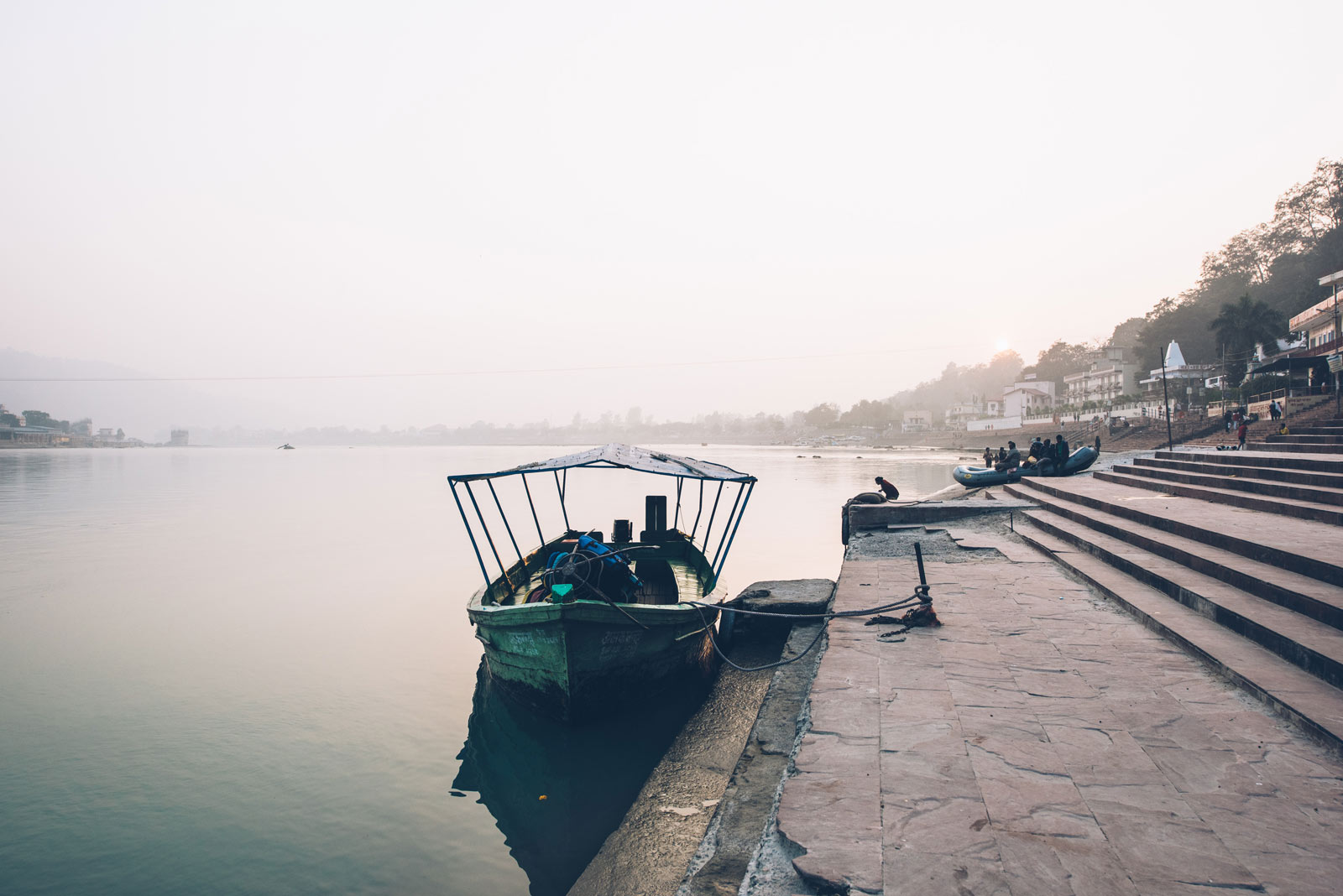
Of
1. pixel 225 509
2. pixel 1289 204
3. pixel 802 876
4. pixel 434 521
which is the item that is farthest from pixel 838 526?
pixel 1289 204

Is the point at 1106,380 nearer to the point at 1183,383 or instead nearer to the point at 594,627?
the point at 1183,383

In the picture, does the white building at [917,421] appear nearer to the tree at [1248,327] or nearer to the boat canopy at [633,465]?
the tree at [1248,327]

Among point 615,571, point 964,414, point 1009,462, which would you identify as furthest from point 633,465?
point 964,414

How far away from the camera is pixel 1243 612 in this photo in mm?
4984

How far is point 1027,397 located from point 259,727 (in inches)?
3534

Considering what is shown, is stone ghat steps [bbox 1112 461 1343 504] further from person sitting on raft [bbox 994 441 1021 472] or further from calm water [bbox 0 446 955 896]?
person sitting on raft [bbox 994 441 1021 472]

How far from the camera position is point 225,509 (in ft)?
112

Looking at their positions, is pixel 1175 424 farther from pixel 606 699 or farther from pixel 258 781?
pixel 258 781

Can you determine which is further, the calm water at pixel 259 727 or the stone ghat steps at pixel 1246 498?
the stone ghat steps at pixel 1246 498

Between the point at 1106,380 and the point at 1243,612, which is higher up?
the point at 1106,380

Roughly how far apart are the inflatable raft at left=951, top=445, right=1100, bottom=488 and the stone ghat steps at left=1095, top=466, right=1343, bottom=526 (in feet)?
Answer: 17.3

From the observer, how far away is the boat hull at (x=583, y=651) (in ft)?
22.3

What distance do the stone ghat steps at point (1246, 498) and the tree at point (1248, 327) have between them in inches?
1456

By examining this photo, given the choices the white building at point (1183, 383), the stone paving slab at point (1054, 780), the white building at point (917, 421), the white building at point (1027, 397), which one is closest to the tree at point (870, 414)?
the white building at point (917, 421)
